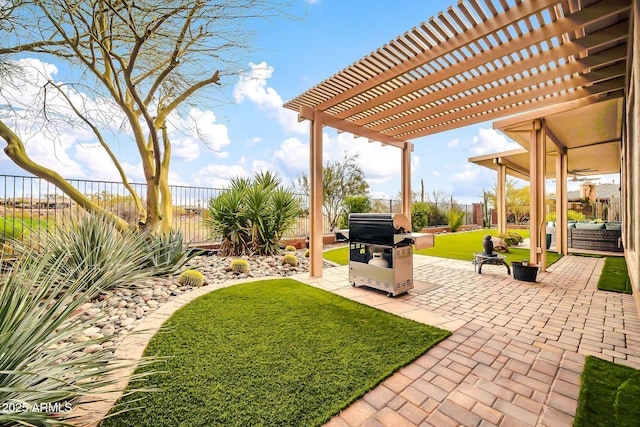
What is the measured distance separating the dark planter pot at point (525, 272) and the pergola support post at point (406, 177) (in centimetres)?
236

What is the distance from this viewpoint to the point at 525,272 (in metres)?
4.59

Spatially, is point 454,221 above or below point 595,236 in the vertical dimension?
above

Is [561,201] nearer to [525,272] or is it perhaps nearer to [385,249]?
[525,272]

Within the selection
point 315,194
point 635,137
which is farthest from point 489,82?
point 315,194

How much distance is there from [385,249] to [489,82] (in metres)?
2.72

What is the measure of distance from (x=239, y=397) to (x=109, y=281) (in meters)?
2.73

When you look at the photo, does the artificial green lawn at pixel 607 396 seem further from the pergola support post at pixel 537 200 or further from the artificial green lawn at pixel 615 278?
the pergola support post at pixel 537 200

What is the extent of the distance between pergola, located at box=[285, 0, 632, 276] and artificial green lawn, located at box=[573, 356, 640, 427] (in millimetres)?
3116

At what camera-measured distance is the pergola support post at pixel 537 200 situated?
17.6 ft

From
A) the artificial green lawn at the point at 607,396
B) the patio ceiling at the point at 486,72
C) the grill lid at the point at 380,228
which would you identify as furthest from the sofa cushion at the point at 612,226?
the artificial green lawn at the point at 607,396

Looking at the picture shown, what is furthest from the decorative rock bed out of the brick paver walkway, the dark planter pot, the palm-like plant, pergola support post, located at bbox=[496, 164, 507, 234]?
pergola support post, located at bbox=[496, 164, 507, 234]

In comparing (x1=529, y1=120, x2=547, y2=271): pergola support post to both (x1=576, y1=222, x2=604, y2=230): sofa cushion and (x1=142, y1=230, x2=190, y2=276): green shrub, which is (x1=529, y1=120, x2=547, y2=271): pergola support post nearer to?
(x1=576, y1=222, x2=604, y2=230): sofa cushion

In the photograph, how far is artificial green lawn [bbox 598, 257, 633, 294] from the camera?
13.6 ft

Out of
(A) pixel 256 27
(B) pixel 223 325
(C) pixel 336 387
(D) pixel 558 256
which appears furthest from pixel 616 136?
(B) pixel 223 325
